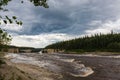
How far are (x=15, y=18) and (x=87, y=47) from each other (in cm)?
18027

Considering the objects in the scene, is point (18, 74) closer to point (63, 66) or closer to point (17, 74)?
point (17, 74)

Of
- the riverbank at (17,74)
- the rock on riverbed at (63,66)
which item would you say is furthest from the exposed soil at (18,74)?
the rock on riverbed at (63,66)

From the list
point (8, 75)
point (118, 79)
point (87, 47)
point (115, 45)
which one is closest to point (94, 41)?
point (87, 47)

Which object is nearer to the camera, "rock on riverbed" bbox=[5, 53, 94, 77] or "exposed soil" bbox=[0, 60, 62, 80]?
"exposed soil" bbox=[0, 60, 62, 80]

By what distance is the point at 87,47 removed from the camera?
188 metres

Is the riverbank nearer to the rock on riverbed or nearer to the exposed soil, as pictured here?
the exposed soil

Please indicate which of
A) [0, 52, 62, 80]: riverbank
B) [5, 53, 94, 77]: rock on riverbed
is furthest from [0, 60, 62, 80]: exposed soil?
[5, 53, 94, 77]: rock on riverbed

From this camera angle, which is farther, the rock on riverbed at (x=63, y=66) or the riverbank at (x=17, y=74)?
the rock on riverbed at (x=63, y=66)

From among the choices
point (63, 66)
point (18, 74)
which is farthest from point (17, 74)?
point (63, 66)

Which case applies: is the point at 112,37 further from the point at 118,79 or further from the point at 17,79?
the point at 17,79

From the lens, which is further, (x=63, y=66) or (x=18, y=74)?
(x=63, y=66)

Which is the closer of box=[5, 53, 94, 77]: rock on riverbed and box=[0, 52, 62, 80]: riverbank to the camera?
box=[0, 52, 62, 80]: riverbank

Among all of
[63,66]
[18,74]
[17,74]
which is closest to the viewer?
[17,74]

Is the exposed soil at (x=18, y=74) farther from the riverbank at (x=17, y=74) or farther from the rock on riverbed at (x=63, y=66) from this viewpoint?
the rock on riverbed at (x=63, y=66)
